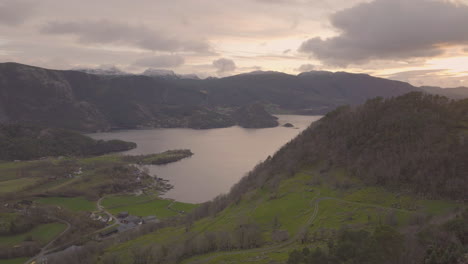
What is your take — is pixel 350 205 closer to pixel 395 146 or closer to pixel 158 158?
pixel 395 146

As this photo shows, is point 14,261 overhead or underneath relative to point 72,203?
underneath

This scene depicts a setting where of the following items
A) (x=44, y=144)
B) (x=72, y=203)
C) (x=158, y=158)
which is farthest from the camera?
(x=44, y=144)

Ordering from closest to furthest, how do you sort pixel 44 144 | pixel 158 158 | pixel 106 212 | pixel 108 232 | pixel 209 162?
pixel 108 232 < pixel 106 212 < pixel 209 162 < pixel 158 158 < pixel 44 144

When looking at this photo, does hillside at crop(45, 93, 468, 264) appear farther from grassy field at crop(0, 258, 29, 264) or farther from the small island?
the small island

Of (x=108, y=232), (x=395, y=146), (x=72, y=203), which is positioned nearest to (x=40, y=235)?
(x=108, y=232)

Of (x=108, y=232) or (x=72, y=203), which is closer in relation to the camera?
(x=108, y=232)

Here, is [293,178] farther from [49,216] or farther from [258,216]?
[49,216]

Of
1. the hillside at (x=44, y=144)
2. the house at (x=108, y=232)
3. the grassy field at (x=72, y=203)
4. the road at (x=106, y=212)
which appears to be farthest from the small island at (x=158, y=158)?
the house at (x=108, y=232)

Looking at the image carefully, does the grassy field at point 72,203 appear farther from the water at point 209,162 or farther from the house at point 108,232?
the water at point 209,162

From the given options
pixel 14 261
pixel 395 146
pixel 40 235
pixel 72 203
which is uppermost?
pixel 395 146
